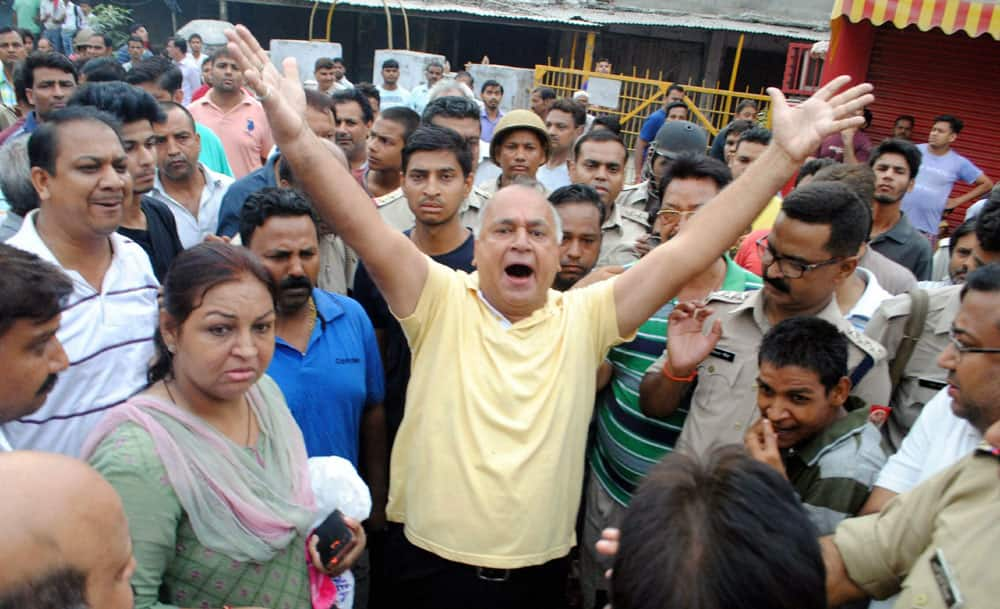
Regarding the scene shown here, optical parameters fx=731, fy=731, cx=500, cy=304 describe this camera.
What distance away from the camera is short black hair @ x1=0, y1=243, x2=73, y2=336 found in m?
1.71

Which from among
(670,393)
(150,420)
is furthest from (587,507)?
(150,420)

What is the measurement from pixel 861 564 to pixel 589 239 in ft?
6.66

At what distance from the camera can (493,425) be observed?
6.93 ft

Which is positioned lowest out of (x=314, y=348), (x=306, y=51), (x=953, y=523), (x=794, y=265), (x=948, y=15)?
(x=314, y=348)

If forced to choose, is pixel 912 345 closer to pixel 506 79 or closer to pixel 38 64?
pixel 38 64

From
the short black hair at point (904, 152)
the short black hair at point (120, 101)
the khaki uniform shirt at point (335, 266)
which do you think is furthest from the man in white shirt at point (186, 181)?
the short black hair at point (904, 152)

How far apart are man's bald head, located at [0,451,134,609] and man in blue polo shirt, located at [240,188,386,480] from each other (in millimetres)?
1241

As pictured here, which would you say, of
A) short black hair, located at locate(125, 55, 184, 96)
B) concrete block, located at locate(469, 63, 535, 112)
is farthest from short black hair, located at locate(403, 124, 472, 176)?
concrete block, located at locate(469, 63, 535, 112)

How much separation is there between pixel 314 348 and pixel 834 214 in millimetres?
1858

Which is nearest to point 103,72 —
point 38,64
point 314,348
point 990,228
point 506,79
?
point 38,64

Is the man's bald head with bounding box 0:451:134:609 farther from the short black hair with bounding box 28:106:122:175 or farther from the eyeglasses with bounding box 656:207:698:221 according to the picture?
the eyeglasses with bounding box 656:207:698:221

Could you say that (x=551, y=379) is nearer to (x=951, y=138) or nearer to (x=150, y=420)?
(x=150, y=420)

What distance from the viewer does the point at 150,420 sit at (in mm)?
1688

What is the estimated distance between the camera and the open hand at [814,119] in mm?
2271
